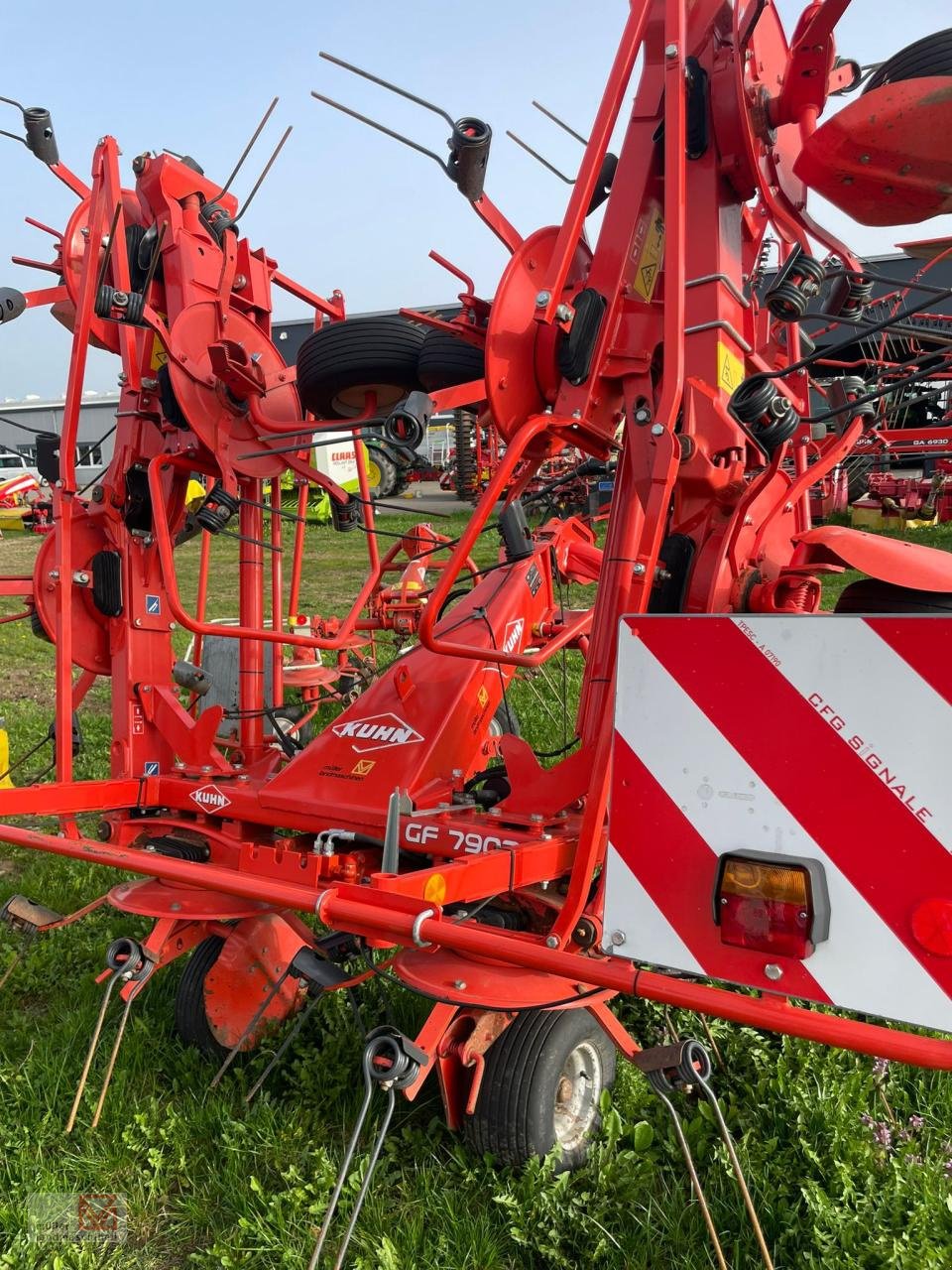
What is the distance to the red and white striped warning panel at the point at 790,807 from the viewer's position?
1.58 meters

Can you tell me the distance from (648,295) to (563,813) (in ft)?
5.23

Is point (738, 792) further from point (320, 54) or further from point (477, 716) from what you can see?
point (320, 54)

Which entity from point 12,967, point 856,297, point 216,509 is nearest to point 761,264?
point 856,297

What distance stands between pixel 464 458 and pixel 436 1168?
3.02 meters

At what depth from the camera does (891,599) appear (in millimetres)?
2309

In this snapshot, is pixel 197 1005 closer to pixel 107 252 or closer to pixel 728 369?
pixel 728 369

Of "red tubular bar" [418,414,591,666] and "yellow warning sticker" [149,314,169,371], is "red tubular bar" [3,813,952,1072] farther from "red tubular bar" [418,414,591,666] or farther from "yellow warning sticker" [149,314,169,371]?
"yellow warning sticker" [149,314,169,371]

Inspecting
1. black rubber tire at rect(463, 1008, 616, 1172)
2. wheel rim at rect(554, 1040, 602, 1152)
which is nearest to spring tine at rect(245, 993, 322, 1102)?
black rubber tire at rect(463, 1008, 616, 1172)

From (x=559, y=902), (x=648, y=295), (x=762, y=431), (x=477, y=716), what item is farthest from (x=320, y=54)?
(x=559, y=902)

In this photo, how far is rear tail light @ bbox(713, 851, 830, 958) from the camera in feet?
5.41

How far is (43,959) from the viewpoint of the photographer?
3.72 metres

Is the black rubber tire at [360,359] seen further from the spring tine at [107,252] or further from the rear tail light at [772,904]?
the rear tail light at [772,904]

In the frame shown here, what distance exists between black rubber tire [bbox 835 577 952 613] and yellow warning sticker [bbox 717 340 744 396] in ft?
2.36

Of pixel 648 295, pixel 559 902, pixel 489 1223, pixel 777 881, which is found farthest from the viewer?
pixel 648 295
